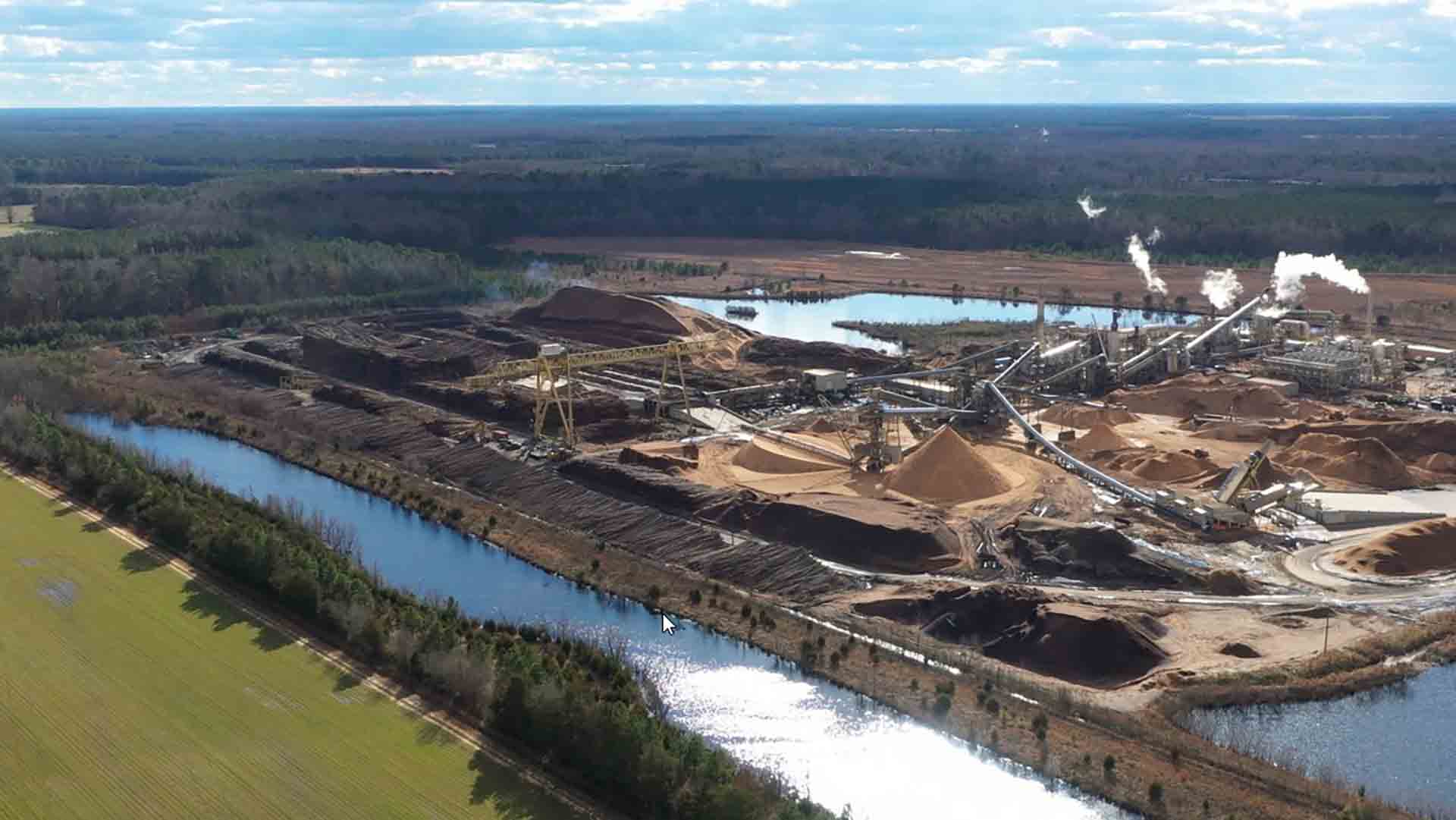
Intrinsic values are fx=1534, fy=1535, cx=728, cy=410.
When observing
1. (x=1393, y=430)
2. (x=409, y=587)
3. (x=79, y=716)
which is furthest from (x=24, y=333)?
(x=1393, y=430)

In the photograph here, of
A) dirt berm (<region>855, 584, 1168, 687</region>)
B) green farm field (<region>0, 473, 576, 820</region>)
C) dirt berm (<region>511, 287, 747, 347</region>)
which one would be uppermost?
dirt berm (<region>511, 287, 747, 347</region>)

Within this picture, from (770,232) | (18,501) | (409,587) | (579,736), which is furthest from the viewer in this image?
(770,232)

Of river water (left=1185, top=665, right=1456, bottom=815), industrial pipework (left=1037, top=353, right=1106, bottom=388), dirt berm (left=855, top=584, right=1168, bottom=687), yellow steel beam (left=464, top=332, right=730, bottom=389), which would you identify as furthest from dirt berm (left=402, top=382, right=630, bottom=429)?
river water (left=1185, top=665, right=1456, bottom=815)

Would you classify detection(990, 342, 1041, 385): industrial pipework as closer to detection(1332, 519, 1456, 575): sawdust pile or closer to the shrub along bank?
detection(1332, 519, 1456, 575): sawdust pile

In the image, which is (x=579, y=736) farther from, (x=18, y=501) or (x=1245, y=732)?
(x=18, y=501)

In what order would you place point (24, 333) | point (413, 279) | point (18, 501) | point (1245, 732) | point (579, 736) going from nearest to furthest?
point (579, 736) < point (1245, 732) < point (18, 501) < point (24, 333) < point (413, 279)

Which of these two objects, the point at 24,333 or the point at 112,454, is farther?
the point at 24,333
